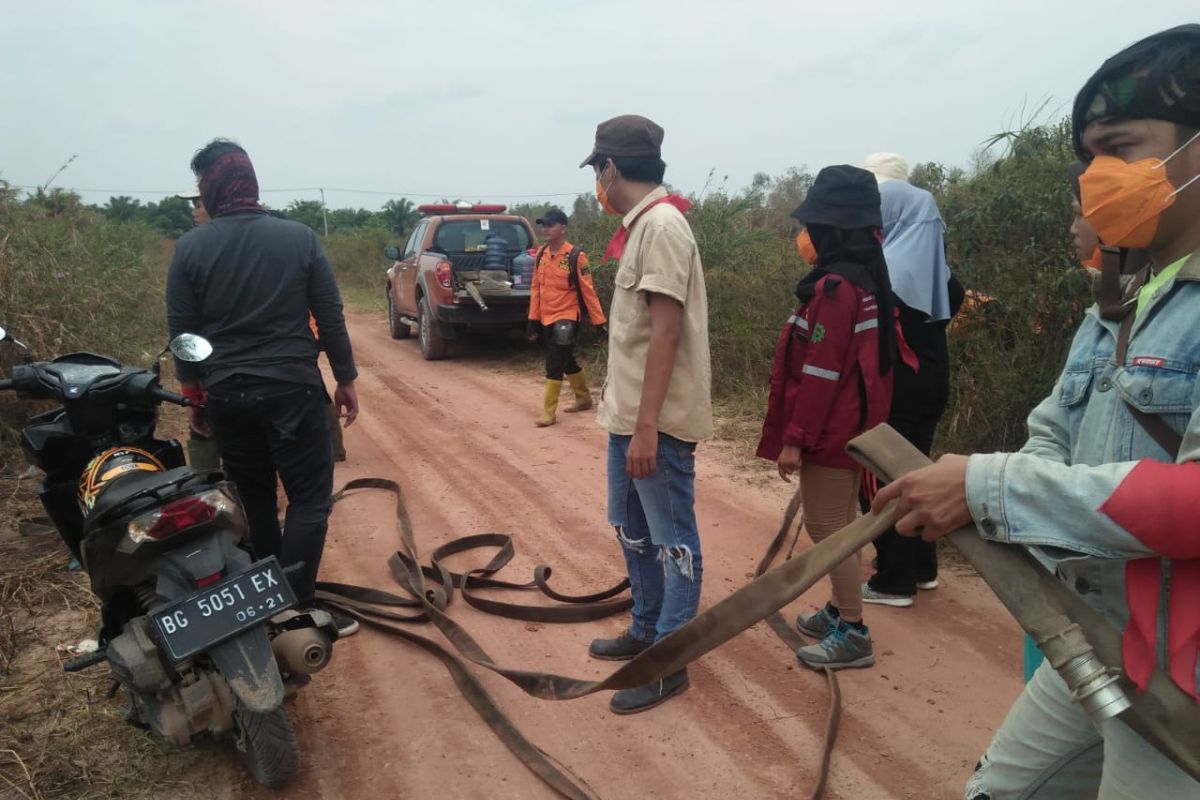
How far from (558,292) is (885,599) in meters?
4.95

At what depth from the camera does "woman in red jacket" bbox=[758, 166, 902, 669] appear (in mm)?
3152

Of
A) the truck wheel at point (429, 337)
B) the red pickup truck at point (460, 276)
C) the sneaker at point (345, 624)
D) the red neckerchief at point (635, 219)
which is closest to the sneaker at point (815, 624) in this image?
the red neckerchief at point (635, 219)

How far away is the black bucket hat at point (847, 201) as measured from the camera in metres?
3.15

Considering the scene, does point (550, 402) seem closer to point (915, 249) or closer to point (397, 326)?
point (915, 249)

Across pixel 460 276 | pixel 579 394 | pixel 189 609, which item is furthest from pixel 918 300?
pixel 460 276

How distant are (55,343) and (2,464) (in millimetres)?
1024

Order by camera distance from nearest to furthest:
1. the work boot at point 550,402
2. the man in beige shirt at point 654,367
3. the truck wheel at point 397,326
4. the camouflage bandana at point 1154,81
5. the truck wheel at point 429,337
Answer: the camouflage bandana at point 1154,81 → the man in beige shirt at point 654,367 → the work boot at point 550,402 → the truck wheel at point 429,337 → the truck wheel at point 397,326

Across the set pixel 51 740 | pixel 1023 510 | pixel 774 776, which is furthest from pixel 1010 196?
pixel 51 740

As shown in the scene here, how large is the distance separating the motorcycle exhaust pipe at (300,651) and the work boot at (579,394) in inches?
218

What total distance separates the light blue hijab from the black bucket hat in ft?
1.66

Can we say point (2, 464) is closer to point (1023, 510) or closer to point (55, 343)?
point (55, 343)

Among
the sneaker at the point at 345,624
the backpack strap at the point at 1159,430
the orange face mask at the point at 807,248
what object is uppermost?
the orange face mask at the point at 807,248

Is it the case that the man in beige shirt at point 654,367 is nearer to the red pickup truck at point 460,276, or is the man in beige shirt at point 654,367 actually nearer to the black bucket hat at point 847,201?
the black bucket hat at point 847,201

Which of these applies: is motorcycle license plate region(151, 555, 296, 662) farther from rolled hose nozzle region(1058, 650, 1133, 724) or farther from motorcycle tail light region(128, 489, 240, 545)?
rolled hose nozzle region(1058, 650, 1133, 724)
